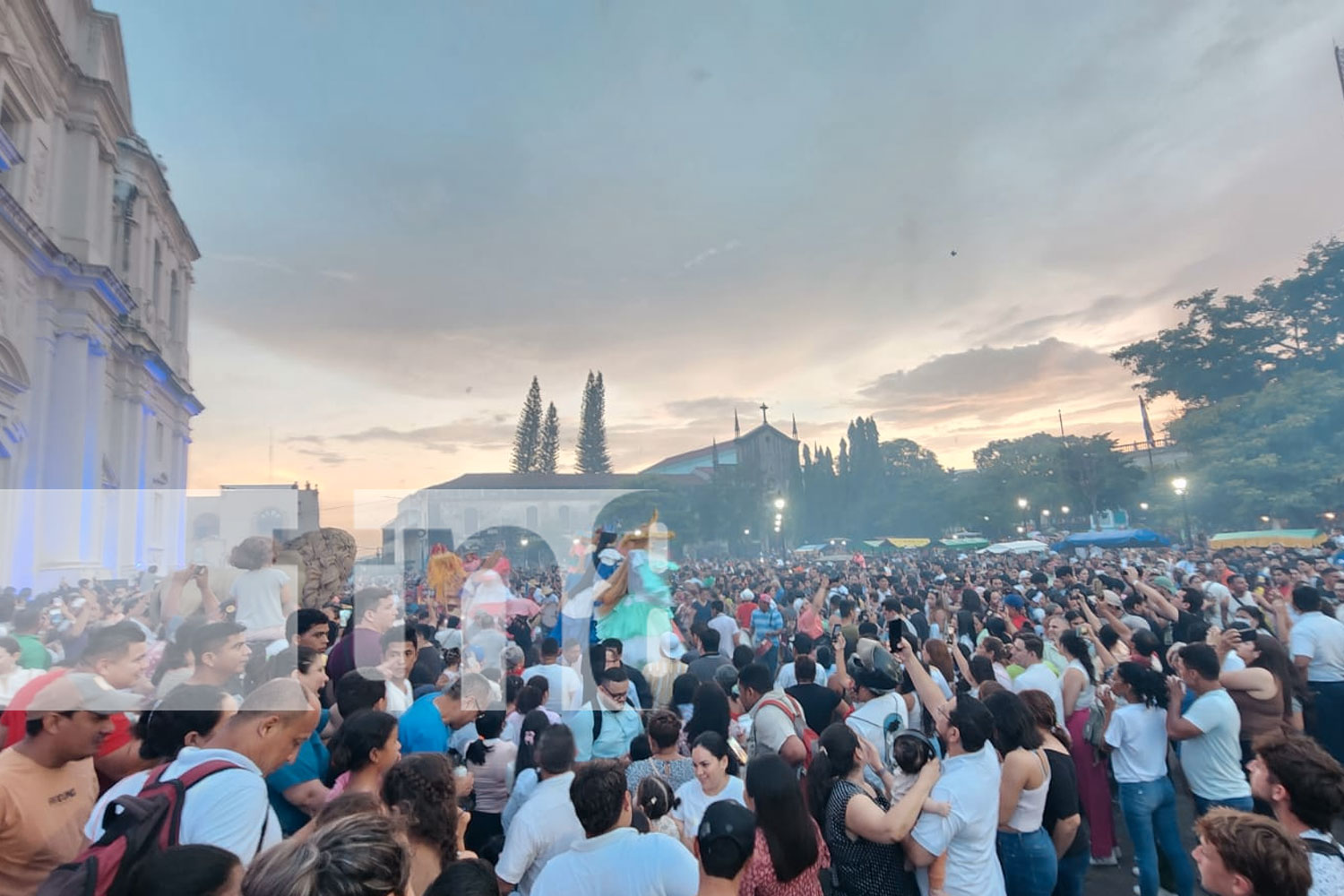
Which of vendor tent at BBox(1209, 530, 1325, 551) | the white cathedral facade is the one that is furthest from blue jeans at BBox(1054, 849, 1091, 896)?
vendor tent at BBox(1209, 530, 1325, 551)

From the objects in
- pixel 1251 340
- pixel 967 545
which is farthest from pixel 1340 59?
pixel 967 545

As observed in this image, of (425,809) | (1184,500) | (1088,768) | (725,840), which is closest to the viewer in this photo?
(725,840)

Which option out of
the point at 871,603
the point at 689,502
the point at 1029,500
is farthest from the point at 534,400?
the point at 871,603

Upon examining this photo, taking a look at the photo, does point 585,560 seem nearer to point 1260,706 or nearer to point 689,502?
point 1260,706

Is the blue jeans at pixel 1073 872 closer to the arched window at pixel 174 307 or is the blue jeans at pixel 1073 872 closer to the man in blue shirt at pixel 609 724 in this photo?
the man in blue shirt at pixel 609 724

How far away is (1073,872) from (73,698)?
206 inches

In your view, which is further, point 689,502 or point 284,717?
point 689,502

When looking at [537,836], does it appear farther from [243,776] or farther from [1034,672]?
[1034,672]

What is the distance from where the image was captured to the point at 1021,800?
3.55 metres

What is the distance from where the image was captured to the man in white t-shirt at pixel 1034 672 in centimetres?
510

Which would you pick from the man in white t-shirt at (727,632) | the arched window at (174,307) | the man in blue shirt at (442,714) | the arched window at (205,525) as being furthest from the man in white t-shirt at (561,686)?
the arched window at (174,307)

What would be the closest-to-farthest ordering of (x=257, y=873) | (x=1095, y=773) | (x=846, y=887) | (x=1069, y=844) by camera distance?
(x=257, y=873), (x=846, y=887), (x=1069, y=844), (x=1095, y=773)

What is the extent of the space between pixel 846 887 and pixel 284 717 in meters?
2.60

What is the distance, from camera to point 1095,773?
5.27 m
